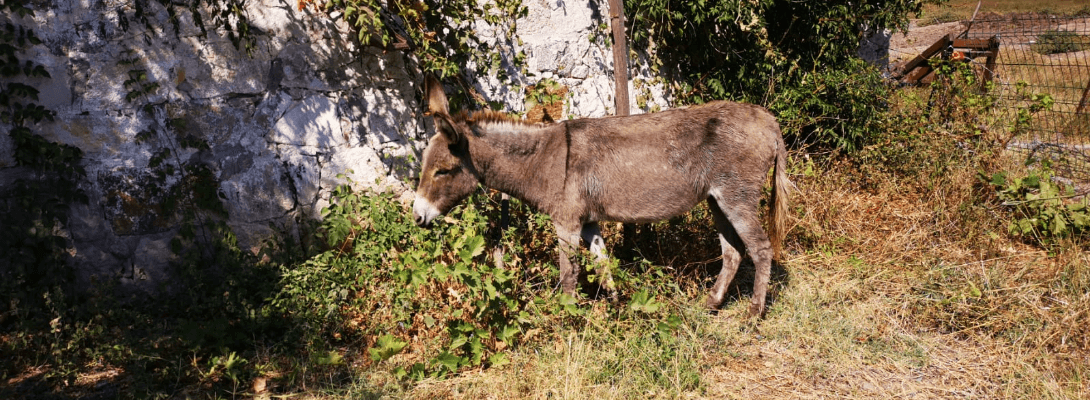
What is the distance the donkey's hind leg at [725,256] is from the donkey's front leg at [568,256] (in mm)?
1035

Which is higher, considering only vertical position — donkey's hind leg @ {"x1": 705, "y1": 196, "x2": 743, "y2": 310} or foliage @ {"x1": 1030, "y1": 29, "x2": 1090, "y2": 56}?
foliage @ {"x1": 1030, "y1": 29, "x2": 1090, "y2": 56}

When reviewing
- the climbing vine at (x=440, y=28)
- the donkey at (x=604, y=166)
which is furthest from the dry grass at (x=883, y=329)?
the climbing vine at (x=440, y=28)

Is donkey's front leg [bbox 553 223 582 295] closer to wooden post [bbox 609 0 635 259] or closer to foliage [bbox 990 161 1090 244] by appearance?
wooden post [bbox 609 0 635 259]

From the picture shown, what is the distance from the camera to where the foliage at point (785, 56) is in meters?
5.88

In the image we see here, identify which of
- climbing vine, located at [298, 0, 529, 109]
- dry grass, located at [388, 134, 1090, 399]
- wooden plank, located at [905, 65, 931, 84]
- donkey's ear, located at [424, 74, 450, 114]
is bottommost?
dry grass, located at [388, 134, 1090, 399]

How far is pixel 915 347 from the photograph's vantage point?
12.0ft

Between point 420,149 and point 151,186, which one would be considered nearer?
point 151,186

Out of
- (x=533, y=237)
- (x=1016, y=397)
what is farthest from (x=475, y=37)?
(x=1016, y=397)

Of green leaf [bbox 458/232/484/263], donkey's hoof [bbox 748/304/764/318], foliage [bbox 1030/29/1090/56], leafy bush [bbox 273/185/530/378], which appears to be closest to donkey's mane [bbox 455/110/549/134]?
leafy bush [bbox 273/185/530/378]

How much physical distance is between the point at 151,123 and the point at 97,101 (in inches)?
13.0

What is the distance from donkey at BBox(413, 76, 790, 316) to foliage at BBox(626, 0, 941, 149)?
2025 mm

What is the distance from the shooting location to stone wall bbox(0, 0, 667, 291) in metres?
4.03

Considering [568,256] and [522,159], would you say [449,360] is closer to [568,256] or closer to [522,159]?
[568,256]

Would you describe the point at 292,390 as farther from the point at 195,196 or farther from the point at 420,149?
the point at 420,149
